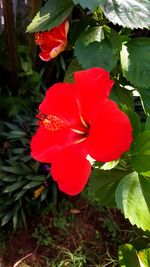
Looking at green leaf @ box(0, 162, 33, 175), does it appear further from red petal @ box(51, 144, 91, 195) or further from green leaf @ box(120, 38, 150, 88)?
red petal @ box(51, 144, 91, 195)

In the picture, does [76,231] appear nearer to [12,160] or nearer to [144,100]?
[12,160]

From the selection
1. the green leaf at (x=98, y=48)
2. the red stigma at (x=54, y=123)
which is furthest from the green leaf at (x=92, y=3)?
the red stigma at (x=54, y=123)

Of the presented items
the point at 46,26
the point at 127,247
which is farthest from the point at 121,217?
the point at 46,26

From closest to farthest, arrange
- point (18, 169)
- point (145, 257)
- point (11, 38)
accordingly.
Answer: point (145, 257) → point (11, 38) → point (18, 169)

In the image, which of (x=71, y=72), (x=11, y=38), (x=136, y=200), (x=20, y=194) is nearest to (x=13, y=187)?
(x=20, y=194)

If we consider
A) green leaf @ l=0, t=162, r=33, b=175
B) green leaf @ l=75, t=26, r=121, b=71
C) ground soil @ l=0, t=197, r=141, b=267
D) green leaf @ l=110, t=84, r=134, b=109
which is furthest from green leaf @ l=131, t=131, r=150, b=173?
green leaf @ l=0, t=162, r=33, b=175

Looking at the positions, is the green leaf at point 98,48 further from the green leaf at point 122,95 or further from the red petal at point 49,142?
the red petal at point 49,142

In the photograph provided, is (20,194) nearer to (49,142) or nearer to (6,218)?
(6,218)
